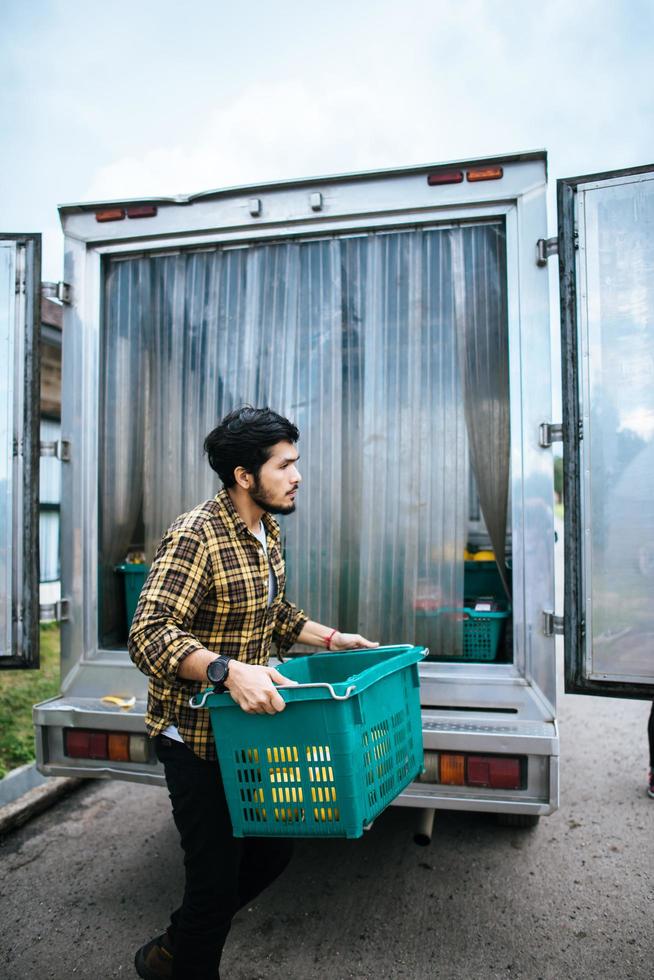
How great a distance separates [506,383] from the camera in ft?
10.3

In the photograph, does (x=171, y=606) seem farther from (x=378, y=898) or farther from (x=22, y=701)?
(x=22, y=701)

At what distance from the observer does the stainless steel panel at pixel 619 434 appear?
2.61 metres

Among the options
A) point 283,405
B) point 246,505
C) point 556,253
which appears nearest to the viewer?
point 246,505

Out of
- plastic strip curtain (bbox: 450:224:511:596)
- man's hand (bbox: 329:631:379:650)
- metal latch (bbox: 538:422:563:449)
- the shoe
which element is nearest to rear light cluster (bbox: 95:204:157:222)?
plastic strip curtain (bbox: 450:224:511:596)

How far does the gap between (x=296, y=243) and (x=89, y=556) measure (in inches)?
68.3

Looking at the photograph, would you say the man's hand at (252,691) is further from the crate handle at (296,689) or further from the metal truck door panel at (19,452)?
the metal truck door panel at (19,452)

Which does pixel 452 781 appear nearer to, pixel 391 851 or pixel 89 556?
pixel 391 851

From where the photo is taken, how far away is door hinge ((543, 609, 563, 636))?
276 centimetres

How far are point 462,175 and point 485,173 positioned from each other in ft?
0.31

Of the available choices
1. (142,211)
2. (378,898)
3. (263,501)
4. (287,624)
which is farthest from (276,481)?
(378,898)

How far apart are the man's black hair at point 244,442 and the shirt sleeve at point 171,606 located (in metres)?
0.29

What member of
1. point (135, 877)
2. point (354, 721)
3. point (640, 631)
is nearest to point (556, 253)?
point (640, 631)

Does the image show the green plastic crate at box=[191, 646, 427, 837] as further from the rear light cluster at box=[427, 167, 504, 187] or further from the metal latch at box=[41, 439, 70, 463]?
the rear light cluster at box=[427, 167, 504, 187]

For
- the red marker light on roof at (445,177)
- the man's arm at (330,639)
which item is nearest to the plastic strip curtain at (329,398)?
the red marker light on roof at (445,177)
